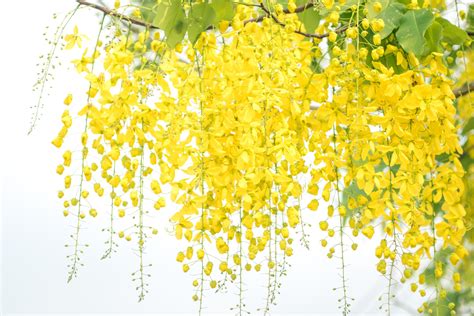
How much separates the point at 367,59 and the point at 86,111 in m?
0.44

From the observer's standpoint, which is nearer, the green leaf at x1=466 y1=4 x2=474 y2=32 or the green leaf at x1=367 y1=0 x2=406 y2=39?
the green leaf at x1=367 y1=0 x2=406 y2=39

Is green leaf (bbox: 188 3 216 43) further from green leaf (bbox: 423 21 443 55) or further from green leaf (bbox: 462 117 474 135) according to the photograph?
green leaf (bbox: 462 117 474 135)

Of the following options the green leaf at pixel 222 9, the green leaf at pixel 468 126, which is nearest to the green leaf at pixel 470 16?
the green leaf at pixel 468 126

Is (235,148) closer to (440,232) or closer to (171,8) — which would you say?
(171,8)

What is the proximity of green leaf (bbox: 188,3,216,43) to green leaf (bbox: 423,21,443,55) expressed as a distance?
0.33 meters

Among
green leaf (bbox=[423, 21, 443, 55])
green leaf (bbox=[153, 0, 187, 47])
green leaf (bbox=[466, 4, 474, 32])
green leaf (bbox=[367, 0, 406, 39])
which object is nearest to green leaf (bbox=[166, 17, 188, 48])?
green leaf (bbox=[153, 0, 187, 47])

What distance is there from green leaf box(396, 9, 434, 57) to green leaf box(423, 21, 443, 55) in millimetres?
30

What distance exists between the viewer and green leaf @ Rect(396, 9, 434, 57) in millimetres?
1150

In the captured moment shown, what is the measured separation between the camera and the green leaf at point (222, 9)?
3.87 ft

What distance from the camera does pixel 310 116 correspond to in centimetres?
116

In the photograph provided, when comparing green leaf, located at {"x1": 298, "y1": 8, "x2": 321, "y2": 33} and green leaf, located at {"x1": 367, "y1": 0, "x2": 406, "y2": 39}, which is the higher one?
green leaf, located at {"x1": 298, "y1": 8, "x2": 321, "y2": 33}

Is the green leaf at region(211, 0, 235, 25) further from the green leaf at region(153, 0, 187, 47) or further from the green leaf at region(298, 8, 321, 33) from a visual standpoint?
the green leaf at region(298, 8, 321, 33)

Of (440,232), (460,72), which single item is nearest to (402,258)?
(440,232)

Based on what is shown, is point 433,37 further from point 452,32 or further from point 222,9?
point 222,9
